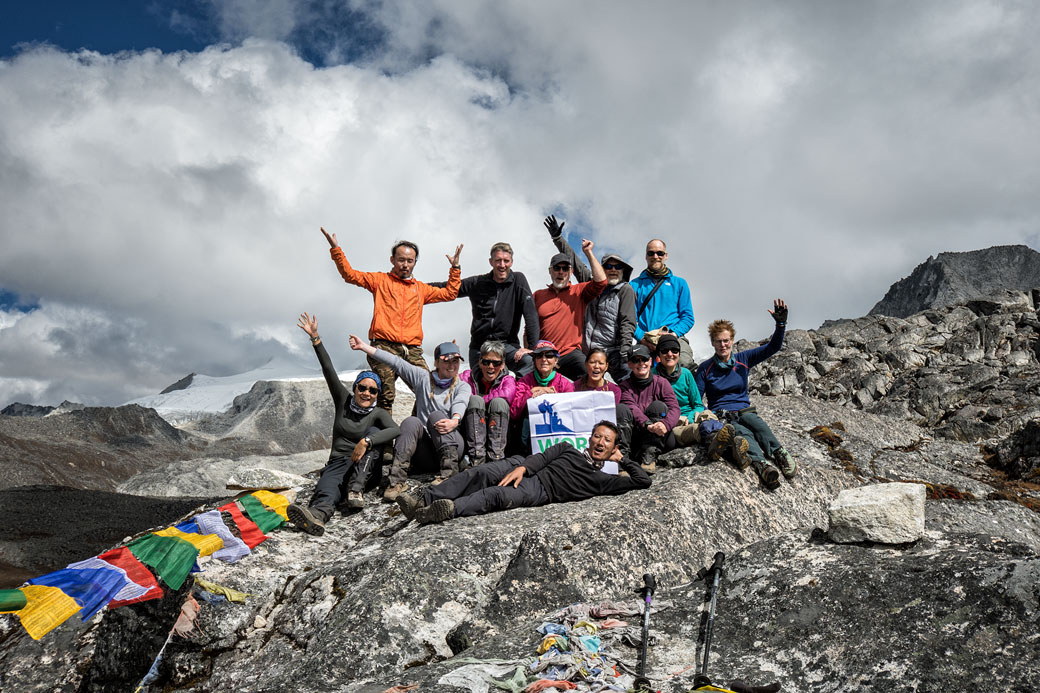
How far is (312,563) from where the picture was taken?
906cm

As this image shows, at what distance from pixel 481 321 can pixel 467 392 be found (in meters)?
2.20

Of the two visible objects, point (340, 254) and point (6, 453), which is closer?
point (340, 254)

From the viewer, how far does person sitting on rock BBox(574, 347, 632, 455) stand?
10289 mm

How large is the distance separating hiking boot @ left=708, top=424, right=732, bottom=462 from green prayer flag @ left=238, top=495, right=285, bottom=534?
6.59 m

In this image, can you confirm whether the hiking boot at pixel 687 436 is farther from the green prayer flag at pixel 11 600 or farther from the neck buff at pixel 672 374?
the green prayer flag at pixel 11 600

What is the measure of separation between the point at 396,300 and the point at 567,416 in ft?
13.6

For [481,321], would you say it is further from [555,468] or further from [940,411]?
[940,411]

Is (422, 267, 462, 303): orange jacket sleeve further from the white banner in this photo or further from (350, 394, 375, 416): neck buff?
the white banner

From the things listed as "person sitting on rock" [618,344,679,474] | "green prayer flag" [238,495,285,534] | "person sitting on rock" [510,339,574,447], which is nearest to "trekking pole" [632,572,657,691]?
"person sitting on rock" [618,344,679,474]

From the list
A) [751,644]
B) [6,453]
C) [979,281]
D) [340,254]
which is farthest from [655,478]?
[979,281]

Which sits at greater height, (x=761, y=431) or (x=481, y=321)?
(x=481, y=321)

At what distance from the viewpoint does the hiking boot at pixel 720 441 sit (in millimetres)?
9383

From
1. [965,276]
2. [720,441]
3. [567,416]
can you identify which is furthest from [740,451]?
[965,276]

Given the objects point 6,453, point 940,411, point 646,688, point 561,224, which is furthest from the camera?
point 6,453
